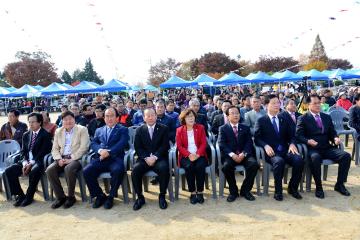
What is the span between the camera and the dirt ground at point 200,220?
12.1ft

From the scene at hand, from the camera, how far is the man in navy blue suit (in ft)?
15.7

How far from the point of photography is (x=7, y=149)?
5.72m

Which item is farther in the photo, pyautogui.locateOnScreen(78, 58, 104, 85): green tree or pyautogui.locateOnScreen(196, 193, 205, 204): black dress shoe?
pyautogui.locateOnScreen(78, 58, 104, 85): green tree

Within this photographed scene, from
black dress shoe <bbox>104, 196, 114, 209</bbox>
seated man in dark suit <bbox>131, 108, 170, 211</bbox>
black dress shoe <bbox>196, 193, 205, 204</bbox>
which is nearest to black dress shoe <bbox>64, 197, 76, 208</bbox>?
black dress shoe <bbox>104, 196, 114, 209</bbox>

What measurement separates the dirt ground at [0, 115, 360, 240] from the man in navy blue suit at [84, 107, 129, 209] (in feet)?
0.78

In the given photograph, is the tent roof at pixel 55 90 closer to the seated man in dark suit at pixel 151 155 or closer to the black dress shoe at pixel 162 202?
the seated man in dark suit at pixel 151 155

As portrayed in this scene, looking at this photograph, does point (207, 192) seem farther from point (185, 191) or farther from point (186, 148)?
point (186, 148)

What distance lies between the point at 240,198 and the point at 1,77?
69.8 metres

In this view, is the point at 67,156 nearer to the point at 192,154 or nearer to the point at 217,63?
the point at 192,154

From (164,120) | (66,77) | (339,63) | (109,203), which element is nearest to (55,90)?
(164,120)

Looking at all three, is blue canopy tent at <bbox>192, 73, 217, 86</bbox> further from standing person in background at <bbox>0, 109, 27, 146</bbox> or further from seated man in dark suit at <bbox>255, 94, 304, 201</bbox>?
seated man in dark suit at <bbox>255, 94, 304, 201</bbox>

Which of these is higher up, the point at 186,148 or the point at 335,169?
the point at 186,148

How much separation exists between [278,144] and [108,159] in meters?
2.66

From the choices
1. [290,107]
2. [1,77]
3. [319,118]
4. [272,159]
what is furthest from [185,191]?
[1,77]
